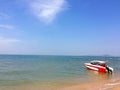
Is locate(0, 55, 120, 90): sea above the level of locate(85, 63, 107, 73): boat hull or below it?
below

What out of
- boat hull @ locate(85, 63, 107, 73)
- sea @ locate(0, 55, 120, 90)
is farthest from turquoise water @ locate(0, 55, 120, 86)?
boat hull @ locate(85, 63, 107, 73)

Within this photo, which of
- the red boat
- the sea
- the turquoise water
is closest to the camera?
the sea

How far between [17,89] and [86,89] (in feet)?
21.5

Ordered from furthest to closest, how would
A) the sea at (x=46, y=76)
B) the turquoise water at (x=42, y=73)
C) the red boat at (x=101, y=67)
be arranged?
the red boat at (x=101, y=67) < the turquoise water at (x=42, y=73) < the sea at (x=46, y=76)

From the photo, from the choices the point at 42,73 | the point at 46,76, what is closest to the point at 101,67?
the point at 42,73

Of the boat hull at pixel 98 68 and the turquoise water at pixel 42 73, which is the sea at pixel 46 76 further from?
the boat hull at pixel 98 68

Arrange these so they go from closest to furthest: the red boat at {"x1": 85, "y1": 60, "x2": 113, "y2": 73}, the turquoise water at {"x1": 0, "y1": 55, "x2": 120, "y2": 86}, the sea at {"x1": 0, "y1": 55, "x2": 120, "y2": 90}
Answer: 1. the sea at {"x1": 0, "y1": 55, "x2": 120, "y2": 90}
2. the turquoise water at {"x1": 0, "y1": 55, "x2": 120, "y2": 86}
3. the red boat at {"x1": 85, "y1": 60, "x2": 113, "y2": 73}

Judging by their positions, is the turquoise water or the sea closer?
the sea

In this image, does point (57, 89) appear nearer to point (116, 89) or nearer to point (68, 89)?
point (68, 89)

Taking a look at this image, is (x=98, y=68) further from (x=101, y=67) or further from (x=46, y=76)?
(x=46, y=76)

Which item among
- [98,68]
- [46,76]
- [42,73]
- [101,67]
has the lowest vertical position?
[46,76]

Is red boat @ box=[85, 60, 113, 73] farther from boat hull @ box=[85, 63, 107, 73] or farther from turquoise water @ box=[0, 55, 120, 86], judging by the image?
turquoise water @ box=[0, 55, 120, 86]

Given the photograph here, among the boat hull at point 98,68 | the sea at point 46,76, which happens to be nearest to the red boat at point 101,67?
the boat hull at point 98,68

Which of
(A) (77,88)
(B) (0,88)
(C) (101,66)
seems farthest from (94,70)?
(B) (0,88)
